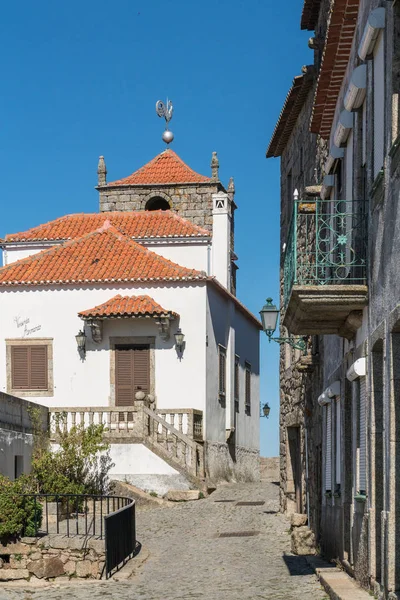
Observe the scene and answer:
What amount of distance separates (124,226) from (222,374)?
596 centimetres

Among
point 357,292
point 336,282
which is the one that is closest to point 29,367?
point 336,282

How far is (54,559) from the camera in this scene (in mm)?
16734

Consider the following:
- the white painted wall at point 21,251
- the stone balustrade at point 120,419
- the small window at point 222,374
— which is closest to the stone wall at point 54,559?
the stone balustrade at point 120,419

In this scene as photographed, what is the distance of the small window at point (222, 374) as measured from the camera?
107 ft

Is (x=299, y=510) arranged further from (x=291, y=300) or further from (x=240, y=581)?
(x=291, y=300)

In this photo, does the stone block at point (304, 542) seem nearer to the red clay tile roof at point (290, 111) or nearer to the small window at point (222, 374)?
the red clay tile roof at point (290, 111)

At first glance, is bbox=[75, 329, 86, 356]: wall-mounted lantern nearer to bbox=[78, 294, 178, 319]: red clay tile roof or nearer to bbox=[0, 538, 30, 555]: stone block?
bbox=[78, 294, 178, 319]: red clay tile roof

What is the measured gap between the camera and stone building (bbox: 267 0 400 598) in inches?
402

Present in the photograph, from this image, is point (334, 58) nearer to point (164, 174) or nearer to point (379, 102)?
point (379, 102)

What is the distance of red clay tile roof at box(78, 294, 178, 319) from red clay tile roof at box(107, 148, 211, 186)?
31.0ft

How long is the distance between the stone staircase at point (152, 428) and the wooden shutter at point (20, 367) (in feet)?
5.67

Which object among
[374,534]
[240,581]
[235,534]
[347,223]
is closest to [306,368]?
[235,534]

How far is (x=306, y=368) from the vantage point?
65.0ft

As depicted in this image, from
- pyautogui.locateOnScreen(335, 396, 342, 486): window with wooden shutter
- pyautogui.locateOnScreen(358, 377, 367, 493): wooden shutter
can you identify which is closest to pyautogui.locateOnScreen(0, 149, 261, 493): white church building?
pyautogui.locateOnScreen(335, 396, 342, 486): window with wooden shutter
